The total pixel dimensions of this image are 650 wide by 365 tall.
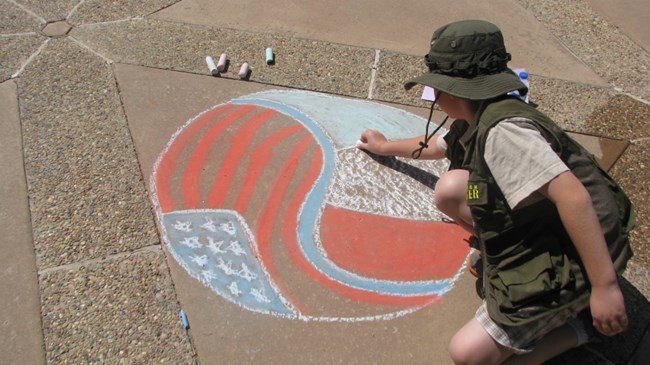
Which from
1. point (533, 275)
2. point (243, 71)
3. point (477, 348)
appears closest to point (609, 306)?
point (533, 275)

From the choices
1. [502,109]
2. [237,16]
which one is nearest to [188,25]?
[237,16]

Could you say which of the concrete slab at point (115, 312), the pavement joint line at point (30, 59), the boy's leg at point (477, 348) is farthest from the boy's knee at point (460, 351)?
the pavement joint line at point (30, 59)

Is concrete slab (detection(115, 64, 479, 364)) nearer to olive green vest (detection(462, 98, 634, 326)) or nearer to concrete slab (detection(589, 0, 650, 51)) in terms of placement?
olive green vest (detection(462, 98, 634, 326))

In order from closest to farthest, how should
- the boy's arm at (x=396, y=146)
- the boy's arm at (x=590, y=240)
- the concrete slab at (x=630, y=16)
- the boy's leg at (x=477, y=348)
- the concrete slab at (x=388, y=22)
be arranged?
the boy's arm at (x=590, y=240), the boy's leg at (x=477, y=348), the boy's arm at (x=396, y=146), the concrete slab at (x=388, y=22), the concrete slab at (x=630, y=16)

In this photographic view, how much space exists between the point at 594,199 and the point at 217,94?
2.40 m

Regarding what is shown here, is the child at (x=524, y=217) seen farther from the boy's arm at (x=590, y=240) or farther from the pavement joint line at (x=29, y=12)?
the pavement joint line at (x=29, y=12)

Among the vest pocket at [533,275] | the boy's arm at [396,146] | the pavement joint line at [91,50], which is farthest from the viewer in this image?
the pavement joint line at [91,50]

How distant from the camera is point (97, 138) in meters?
3.23

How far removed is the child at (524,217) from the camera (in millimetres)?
1870

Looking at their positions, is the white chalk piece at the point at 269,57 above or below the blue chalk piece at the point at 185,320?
above

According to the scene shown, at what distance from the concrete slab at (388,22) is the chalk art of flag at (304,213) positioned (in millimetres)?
925

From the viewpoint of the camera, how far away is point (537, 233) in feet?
6.72

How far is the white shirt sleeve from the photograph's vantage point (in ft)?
6.07

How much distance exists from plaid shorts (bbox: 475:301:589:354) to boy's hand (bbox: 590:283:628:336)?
0.11m
